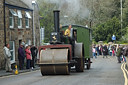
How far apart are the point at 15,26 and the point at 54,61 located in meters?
12.3

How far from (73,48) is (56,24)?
1.75 meters

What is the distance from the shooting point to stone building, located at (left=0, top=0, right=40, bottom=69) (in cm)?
2541

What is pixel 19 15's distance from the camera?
2898 cm

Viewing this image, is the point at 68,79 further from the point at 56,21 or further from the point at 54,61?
the point at 56,21

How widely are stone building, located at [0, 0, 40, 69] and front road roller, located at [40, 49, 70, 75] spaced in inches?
329

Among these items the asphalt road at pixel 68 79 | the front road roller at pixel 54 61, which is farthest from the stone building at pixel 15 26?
the asphalt road at pixel 68 79

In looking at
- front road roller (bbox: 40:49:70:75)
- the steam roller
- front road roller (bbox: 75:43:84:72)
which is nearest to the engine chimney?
the steam roller

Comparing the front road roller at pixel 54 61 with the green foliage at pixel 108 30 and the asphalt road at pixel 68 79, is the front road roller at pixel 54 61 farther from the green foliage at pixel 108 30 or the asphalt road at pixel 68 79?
the green foliage at pixel 108 30

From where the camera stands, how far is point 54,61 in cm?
1670

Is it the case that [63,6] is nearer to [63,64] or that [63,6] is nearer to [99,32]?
[63,64]

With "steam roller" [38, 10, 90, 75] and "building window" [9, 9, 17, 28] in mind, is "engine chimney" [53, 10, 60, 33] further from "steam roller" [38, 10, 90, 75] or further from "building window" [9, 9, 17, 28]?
"building window" [9, 9, 17, 28]

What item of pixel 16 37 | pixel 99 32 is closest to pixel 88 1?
pixel 16 37

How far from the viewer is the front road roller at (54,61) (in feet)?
54.5

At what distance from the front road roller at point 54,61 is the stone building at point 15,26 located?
8363 mm
